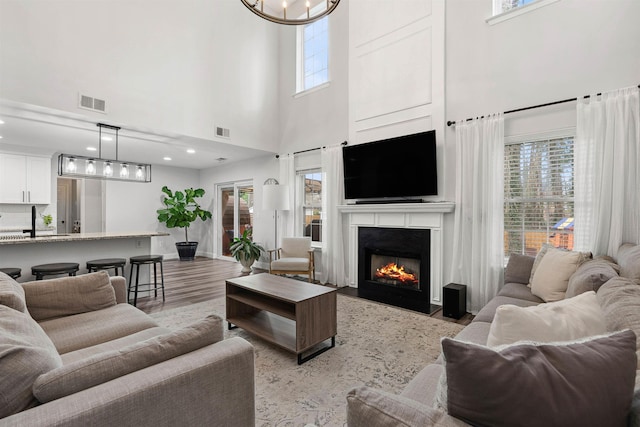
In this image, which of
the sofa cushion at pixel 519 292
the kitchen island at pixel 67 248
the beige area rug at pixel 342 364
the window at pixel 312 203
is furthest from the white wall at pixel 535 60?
the kitchen island at pixel 67 248

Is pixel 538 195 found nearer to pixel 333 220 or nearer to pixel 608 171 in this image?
pixel 608 171

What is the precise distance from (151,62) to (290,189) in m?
2.88

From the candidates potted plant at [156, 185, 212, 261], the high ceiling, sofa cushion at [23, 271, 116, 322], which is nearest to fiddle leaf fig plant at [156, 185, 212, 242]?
potted plant at [156, 185, 212, 261]

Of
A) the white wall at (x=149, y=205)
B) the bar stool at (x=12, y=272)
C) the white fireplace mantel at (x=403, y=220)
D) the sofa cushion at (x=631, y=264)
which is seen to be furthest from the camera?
the white wall at (x=149, y=205)

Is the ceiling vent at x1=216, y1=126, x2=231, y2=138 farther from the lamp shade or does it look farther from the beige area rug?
the beige area rug

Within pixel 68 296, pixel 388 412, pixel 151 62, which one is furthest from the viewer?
pixel 151 62

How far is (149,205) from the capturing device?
7.97 meters

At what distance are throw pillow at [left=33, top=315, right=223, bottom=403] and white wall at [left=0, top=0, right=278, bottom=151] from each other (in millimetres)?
3718

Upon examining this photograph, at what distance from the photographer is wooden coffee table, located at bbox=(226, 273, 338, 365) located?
2.56 meters

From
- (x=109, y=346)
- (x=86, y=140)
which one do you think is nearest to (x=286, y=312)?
(x=109, y=346)

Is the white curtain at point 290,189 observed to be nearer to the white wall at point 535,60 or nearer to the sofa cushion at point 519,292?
the white wall at point 535,60

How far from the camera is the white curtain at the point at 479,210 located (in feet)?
11.5

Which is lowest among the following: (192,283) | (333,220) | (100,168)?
(192,283)

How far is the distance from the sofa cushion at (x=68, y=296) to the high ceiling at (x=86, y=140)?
95.1 inches
